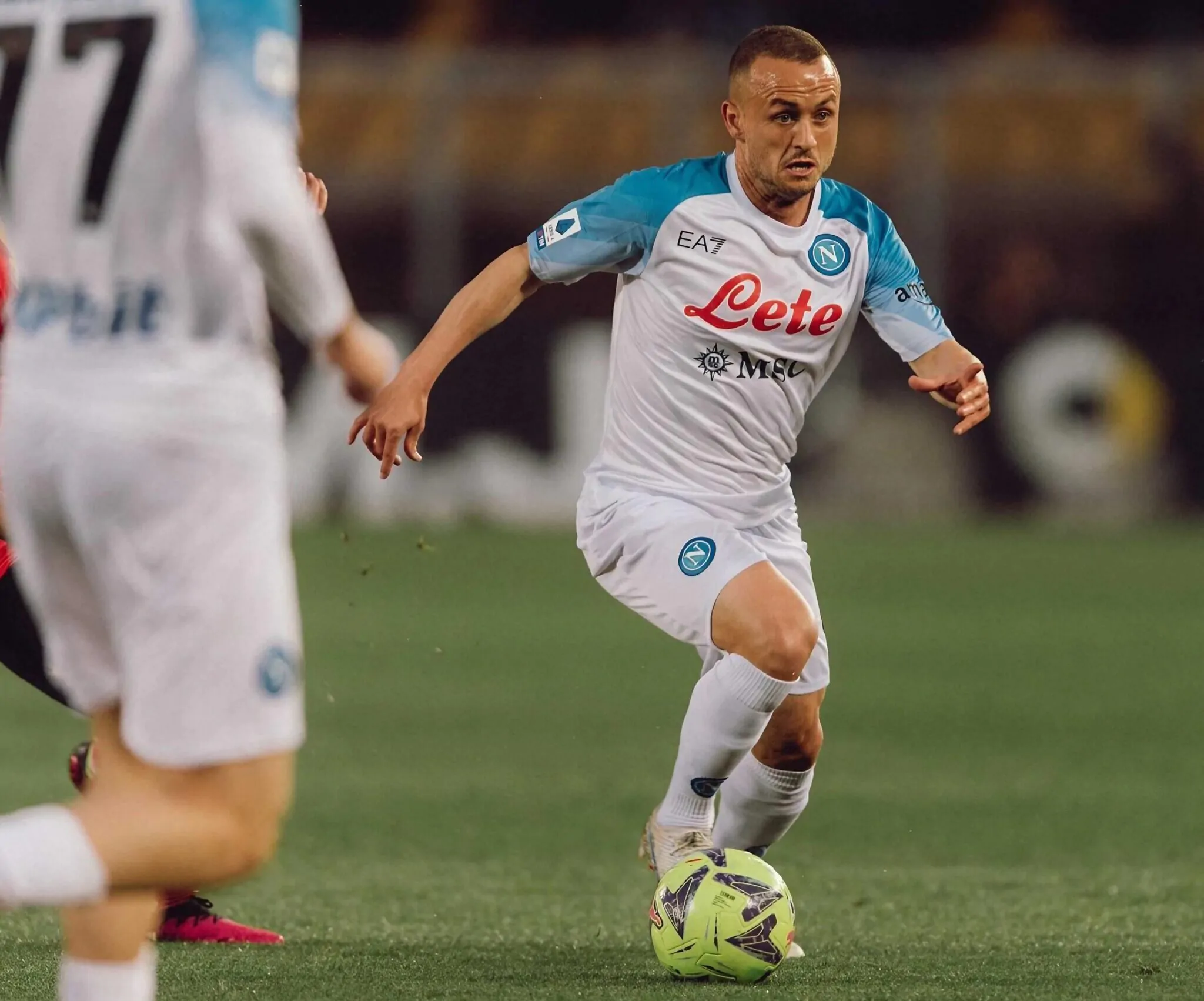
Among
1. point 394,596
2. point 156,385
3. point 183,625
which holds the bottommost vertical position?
point 394,596

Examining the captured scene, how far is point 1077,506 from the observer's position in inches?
674

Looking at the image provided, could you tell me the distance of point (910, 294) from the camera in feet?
17.6

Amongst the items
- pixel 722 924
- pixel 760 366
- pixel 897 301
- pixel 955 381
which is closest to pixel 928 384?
pixel 955 381

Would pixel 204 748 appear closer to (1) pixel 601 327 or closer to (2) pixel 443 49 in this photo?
(1) pixel 601 327

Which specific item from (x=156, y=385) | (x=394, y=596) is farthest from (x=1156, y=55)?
(x=156, y=385)

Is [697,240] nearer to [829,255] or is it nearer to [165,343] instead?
[829,255]

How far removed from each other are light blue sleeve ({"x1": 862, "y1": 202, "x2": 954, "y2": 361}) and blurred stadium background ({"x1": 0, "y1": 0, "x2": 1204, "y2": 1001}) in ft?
4.19

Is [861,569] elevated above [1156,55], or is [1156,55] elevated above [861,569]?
[1156,55]

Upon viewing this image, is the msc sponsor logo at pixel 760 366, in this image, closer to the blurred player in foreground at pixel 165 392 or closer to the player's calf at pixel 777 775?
the player's calf at pixel 777 775

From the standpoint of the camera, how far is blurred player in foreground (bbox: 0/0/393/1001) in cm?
311

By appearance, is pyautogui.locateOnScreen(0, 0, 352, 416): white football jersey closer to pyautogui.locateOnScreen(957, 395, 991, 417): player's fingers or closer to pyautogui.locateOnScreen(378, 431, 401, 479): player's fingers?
pyautogui.locateOnScreen(378, 431, 401, 479): player's fingers

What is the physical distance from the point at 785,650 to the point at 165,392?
201 centimetres

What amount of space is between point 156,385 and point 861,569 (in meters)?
12.3

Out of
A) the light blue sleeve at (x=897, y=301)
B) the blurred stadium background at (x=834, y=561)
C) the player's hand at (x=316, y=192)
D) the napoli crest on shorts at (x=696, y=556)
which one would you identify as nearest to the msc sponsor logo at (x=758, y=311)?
the light blue sleeve at (x=897, y=301)
